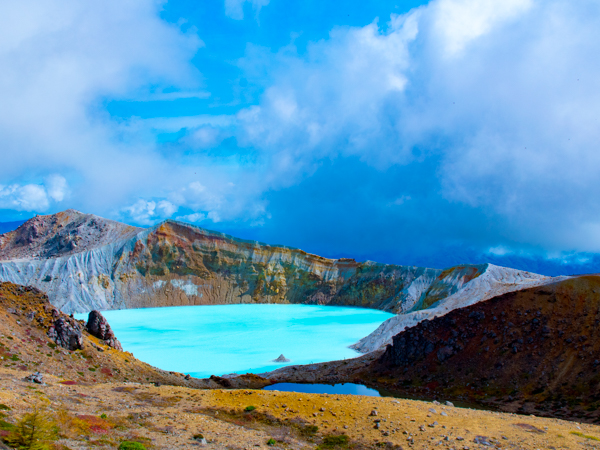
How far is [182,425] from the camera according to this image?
1653cm

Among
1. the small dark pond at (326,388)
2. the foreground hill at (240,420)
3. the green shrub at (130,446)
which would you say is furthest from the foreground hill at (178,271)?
the green shrub at (130,446)

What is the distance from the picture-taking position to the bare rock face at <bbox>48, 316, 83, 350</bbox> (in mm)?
28297

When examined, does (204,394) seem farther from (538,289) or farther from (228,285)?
(228,285)

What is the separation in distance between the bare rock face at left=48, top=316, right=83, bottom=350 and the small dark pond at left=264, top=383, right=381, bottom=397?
14492 millimetres

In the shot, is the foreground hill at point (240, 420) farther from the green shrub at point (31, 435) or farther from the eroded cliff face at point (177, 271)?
the eroded cliff face at point (177, 271)

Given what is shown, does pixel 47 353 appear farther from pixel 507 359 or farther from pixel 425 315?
pixel 425 315

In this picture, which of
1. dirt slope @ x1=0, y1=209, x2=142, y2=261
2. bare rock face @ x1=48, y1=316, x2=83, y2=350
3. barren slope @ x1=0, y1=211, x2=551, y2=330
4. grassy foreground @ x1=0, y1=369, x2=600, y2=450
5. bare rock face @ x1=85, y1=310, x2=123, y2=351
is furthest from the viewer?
dirt slope @ x1=0, y1=209, x2=142, y2=261

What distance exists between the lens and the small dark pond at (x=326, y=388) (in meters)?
32.6

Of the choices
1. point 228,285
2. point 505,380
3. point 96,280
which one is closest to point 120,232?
point 96,280

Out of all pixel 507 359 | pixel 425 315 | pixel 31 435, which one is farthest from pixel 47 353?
pixel 425 315

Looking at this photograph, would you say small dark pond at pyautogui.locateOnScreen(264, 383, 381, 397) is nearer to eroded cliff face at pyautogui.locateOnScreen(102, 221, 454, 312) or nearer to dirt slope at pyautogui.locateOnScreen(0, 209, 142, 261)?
eroded cliff face at pyautogui.locateOnScreen(102, 221, 454, 312)

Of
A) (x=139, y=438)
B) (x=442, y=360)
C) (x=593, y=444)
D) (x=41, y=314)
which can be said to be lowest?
(x=593, y=444)

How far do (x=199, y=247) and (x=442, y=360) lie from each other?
8218 centimetres

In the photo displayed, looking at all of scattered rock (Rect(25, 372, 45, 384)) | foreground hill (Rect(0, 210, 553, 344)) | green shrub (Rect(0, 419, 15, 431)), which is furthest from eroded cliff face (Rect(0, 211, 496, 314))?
green shrub (Rect(0, 419, 15, 431))
